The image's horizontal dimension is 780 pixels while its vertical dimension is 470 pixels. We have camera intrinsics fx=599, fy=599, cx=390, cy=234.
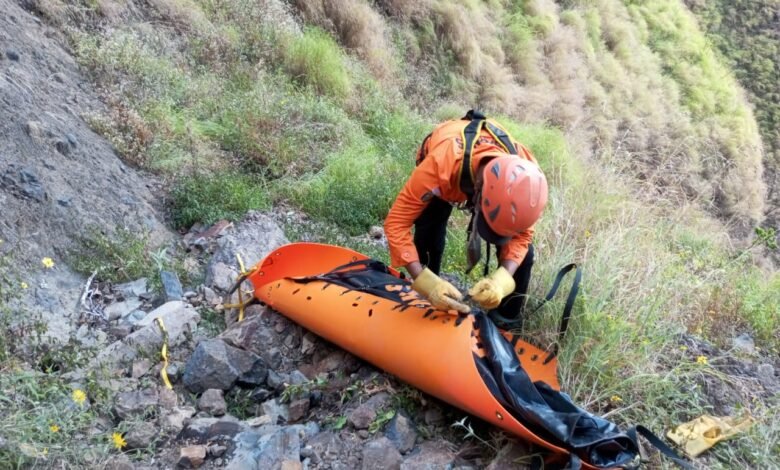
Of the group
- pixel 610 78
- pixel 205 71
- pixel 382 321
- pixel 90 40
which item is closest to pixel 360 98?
pixel 205 71

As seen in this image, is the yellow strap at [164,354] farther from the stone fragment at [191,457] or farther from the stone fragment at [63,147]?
the stone fragment at [63,147]

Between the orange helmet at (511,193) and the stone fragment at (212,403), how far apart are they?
4.62 feet

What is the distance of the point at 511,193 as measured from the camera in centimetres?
226

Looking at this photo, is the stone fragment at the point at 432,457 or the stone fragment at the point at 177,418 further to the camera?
the stone fragment at the point at 177,418

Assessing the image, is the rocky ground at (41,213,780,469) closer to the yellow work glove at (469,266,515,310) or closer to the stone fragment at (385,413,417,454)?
the stone fragment at (385,413,417,454)

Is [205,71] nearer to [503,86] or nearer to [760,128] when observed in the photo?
[503,86]

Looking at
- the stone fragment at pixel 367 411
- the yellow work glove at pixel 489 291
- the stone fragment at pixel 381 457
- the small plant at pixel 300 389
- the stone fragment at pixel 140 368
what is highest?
the yellow work glove at pixel 489 291

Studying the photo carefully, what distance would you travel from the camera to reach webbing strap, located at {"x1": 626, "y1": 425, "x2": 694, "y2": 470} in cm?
218

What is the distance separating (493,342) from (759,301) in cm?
Result: 248

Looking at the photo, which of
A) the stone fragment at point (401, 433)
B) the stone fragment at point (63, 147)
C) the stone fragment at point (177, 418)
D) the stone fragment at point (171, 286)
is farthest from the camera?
the stone fragment at point (63, 147)

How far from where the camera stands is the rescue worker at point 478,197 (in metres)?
2.29

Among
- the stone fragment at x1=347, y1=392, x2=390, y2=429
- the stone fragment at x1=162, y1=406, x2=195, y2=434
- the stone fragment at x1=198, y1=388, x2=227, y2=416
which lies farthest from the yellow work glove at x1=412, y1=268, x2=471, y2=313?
the stone fragment at x1=162, y1=406, x2=195, y2=434

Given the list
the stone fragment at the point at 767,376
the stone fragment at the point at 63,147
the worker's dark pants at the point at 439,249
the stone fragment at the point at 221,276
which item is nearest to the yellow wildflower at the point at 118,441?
the stone fragment at the point at 221,276

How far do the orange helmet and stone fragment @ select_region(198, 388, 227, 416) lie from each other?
1.41 metres
